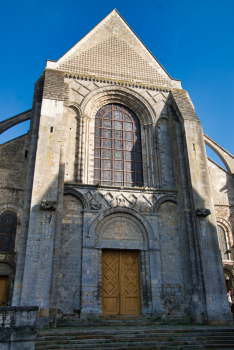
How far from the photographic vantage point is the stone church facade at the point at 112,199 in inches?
405

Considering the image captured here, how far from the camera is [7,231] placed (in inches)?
463

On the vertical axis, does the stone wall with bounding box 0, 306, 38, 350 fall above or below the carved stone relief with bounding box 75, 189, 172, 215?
below

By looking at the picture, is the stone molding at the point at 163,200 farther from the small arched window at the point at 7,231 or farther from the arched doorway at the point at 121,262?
the small arched window at the point at 7,231

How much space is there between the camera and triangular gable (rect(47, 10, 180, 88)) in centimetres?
1448

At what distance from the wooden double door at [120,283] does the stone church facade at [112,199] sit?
36 mm

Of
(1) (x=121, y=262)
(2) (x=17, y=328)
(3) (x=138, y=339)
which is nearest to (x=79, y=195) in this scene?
(1) (x=121, y=262)

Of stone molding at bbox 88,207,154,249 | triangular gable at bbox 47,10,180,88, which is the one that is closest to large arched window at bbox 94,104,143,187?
stone molding at bbox 88,207,154,249

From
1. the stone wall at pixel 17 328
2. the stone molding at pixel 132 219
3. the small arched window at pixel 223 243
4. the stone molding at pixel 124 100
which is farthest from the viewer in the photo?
the stone molding at pixel 124 100

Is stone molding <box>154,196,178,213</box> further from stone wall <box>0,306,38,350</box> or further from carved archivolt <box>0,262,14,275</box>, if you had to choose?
stone wall <box>0,306,38,350</box>

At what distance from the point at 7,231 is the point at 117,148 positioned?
218 inches

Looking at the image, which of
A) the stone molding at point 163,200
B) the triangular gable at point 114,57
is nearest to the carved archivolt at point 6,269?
the stone molding at point 163,200

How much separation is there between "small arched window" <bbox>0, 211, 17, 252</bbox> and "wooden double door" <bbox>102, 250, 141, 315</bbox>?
3460mm

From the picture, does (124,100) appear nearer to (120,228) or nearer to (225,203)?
(120,228)

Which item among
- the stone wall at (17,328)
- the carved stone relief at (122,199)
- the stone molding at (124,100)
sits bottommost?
the stone wall at (17,328)
